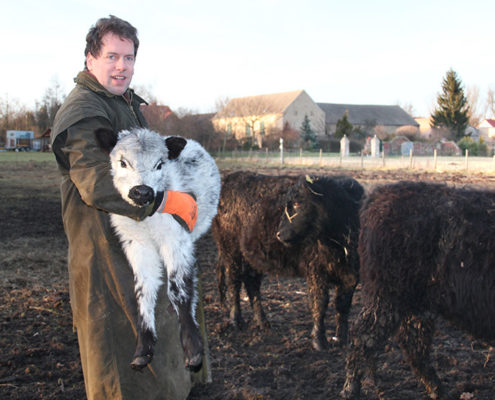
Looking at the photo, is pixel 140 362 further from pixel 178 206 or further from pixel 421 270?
pixel 421 270

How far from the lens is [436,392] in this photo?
12.3ft

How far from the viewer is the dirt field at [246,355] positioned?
386 centimetres

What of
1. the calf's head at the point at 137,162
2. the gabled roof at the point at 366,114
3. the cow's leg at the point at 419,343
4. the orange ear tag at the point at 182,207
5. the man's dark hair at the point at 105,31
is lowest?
A: the cow's leg at the point at 419,343

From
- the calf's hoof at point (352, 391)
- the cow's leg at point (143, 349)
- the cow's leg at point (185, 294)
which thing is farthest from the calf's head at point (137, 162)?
the calf's hoof at point (352, 391)

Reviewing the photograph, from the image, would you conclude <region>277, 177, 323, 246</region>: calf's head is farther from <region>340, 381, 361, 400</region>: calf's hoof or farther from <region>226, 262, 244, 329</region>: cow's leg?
<region>340, 381, 361, 400</region>: calf's hoof

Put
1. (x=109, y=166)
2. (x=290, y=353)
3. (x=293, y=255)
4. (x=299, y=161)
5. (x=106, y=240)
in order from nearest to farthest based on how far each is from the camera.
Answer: (x=109, y=166)
(x=106, y=240)
(x=290, y=353)
(x=293, y=255)
(x=299, y=161)

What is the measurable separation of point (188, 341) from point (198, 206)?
64cm

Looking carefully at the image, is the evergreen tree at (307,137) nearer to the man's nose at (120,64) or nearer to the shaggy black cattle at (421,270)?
the shaggy black cattle at (421,270)

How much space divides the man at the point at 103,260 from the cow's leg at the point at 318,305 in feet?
9.62

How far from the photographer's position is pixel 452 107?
54656 mm

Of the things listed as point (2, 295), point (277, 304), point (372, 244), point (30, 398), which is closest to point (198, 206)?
point (372, 244)

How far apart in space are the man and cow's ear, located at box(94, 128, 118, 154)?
0.11m

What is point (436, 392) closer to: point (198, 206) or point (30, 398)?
point (198, 206)

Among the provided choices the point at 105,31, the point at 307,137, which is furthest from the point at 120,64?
the point at 307,137
